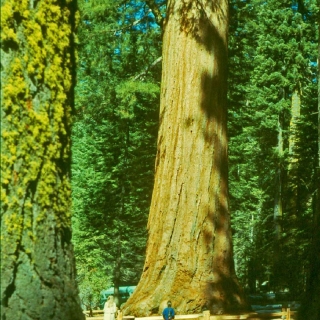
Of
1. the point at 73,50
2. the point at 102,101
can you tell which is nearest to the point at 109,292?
the point at 102,101

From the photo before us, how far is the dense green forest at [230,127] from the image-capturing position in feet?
67.2

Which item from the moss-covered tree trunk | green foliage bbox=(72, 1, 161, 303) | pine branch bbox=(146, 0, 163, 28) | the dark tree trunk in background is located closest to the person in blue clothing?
the dark tree trunk in background

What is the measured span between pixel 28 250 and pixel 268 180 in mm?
34985

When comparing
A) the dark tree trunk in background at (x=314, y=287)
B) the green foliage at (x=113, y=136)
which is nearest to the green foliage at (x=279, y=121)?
the green foliage at (x=113, y=136)

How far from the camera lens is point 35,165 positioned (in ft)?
13.6

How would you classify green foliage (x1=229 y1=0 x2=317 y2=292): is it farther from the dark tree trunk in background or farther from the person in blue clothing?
the person in blue clothing

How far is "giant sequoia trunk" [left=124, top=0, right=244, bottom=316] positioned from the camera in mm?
9500

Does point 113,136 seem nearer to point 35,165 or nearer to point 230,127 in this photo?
point 230,127

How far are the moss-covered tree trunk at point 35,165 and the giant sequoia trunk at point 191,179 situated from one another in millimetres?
5136

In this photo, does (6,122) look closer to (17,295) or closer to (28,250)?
(28,250)

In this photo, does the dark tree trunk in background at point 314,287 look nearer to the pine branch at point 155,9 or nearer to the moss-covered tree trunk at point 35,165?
the moss-covered tree trunk at point 35,165

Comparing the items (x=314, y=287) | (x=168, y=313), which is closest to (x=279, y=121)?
(x=314, y=287)

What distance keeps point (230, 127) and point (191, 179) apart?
66.4 ft

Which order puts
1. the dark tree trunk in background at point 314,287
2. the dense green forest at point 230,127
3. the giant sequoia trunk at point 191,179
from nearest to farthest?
the dark tree trunk in background at point 314,287
the giant sequoia trunk at point 191,179
the dense green forest at point 230,127
